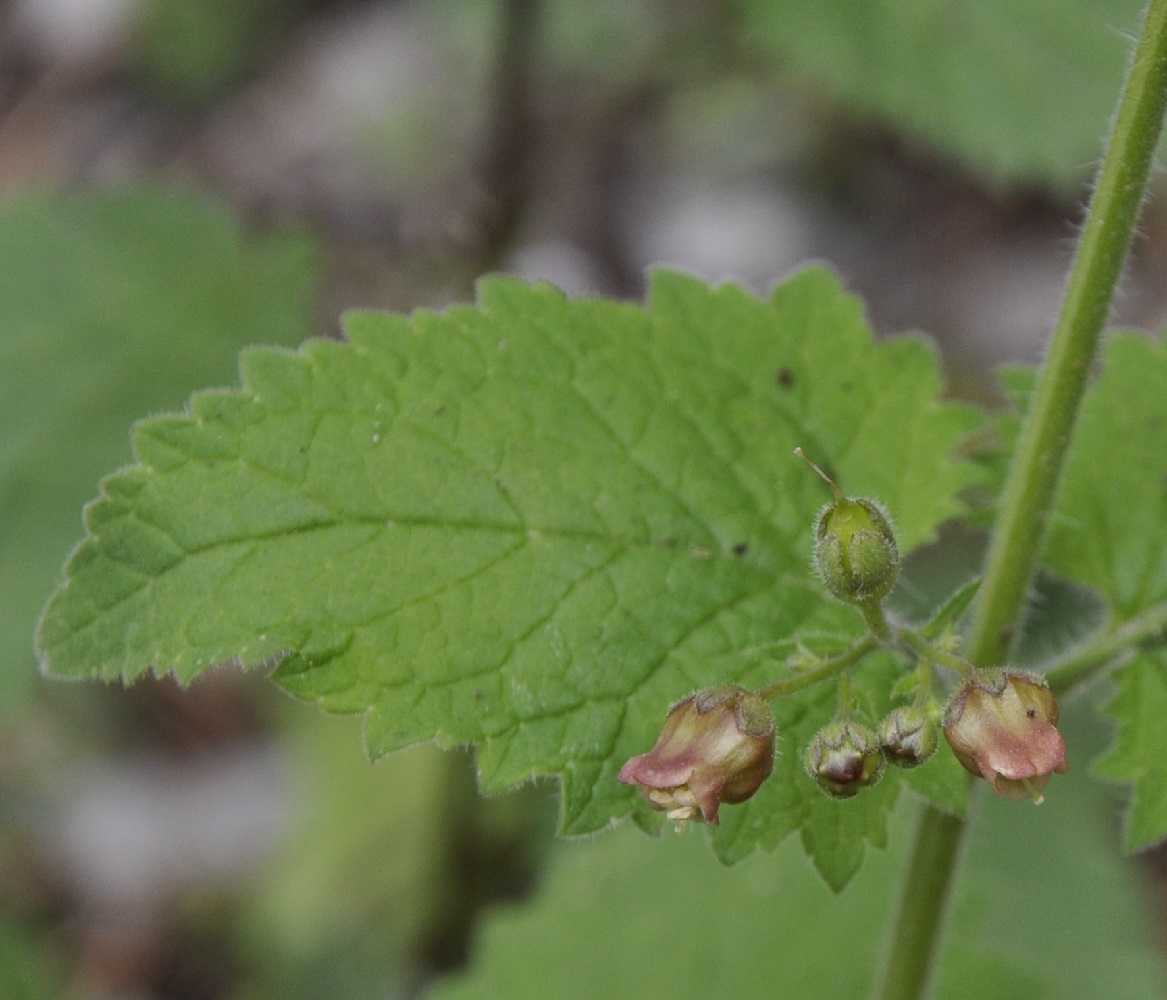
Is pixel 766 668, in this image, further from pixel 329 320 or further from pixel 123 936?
pixel 123 936

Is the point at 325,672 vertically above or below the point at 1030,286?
below

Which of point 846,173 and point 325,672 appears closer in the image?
point 325,672

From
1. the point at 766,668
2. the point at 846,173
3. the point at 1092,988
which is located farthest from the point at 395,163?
the point at 766,668

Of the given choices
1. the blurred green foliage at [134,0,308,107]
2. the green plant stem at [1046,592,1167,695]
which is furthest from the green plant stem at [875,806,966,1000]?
the blurred green foliage at [134,0,308,107]

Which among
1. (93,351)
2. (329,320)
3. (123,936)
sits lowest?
(123,936)

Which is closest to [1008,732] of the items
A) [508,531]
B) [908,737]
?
[908,737]

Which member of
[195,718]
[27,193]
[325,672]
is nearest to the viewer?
[325,672]

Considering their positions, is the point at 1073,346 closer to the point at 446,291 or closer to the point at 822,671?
the point at 822,671

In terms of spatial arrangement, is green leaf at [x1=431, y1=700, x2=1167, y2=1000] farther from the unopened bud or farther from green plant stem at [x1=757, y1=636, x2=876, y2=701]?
the unopened bud
